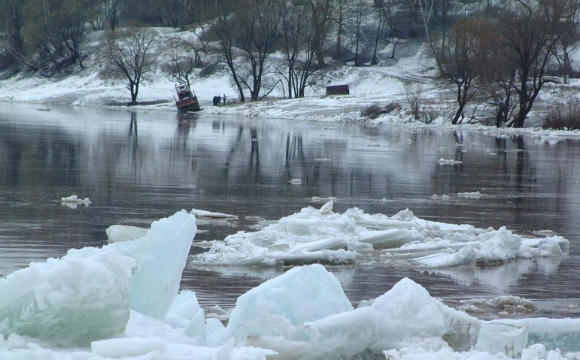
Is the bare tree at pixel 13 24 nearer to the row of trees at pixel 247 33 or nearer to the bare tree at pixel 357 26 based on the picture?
the row of trees at pixel 247 33

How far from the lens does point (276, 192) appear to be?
15180 mm

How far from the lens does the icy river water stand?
27.7ft

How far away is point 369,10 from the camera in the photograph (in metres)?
91.6

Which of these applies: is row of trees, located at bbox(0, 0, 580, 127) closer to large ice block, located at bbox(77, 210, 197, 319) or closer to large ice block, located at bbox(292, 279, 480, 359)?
large ice block, located at bbox(292, 279, 480, 359)

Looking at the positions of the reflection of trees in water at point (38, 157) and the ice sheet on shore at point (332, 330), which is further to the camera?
the reflection of trees in water at point (38, 157)

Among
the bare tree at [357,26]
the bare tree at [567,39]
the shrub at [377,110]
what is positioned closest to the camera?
the bare tree at [567,39]

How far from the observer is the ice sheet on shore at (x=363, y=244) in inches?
355

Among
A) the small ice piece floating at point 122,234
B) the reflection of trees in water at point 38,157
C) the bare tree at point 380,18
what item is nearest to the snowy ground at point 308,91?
the bare tree at point 380,18

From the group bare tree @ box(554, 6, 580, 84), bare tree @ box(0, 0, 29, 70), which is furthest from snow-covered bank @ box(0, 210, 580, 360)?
bare tree @ box(0, 0, 29, 70)

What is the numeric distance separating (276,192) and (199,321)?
1001 cm

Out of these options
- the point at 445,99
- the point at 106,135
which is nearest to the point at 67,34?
the point at 445,99

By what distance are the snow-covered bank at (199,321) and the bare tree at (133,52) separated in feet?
234

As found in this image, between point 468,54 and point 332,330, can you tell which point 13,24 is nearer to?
point 468,54

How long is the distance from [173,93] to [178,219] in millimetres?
74938
